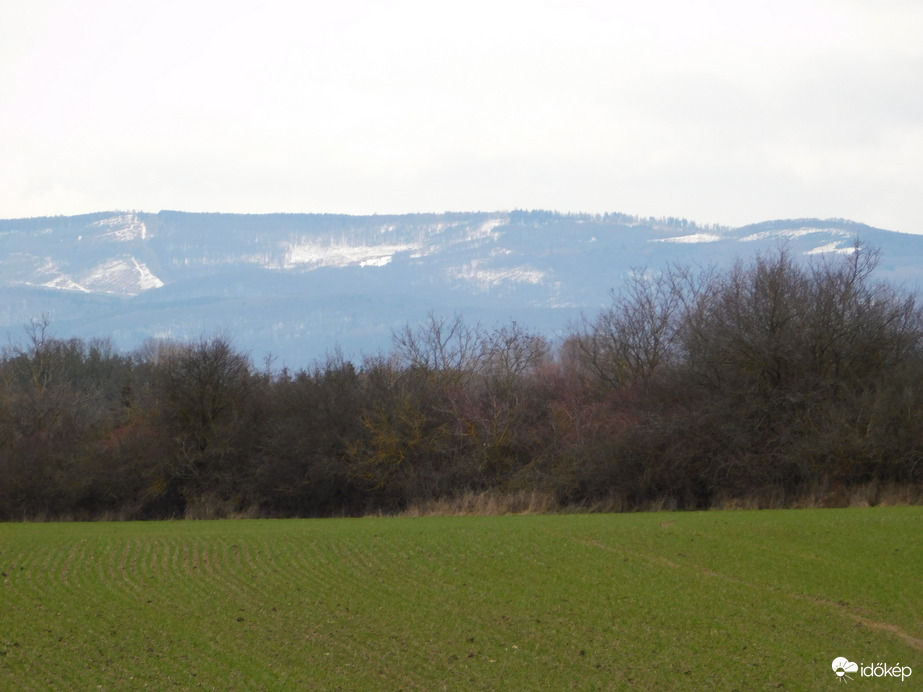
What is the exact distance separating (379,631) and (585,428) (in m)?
29.1

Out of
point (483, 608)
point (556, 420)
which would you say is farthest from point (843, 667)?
point (556, 420)

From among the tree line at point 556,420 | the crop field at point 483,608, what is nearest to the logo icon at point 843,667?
the crop field at point 483,608

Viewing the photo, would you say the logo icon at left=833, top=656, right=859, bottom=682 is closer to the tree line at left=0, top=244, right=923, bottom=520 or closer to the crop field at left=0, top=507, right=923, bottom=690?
the crop field at left=0, top=507, right=923, bottom=690

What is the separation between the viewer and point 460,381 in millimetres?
54469

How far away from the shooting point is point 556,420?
4678 cm

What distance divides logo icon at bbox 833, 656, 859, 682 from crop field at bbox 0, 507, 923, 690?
16 cm

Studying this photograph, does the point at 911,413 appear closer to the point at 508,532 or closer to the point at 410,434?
the point at 508,532

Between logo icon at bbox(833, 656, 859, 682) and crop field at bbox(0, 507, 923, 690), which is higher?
logo icon at bbox(833, 656, 859, 682)

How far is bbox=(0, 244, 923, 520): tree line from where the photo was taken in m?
38.5

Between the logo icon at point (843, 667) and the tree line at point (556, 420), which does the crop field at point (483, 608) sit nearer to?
the logo icon at point (843, 667)

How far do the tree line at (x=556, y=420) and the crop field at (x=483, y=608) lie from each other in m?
9.98

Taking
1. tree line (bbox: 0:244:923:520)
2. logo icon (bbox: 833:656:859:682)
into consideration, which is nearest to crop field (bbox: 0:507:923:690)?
logo icon (bbox: 833:656:859:682)

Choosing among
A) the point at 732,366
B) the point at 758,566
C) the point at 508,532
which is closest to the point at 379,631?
the point at 758,566

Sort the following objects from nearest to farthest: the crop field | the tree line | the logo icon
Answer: the logo icon, the crop field, the tree line
